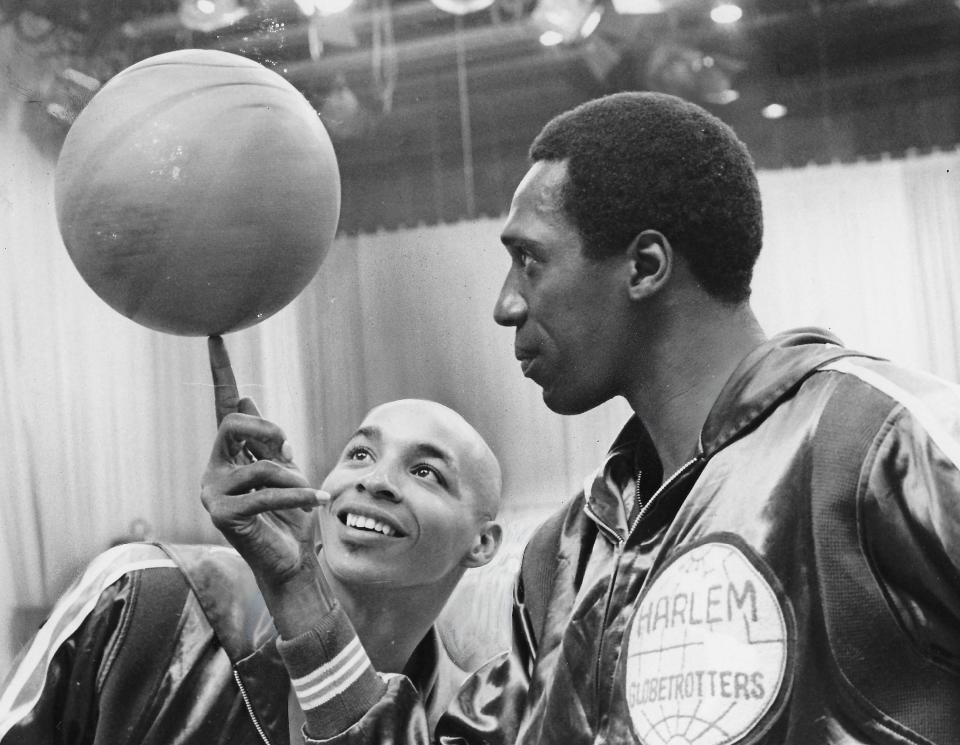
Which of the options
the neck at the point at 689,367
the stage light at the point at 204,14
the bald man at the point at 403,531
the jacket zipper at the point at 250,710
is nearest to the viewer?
the neck at the point at 689,367

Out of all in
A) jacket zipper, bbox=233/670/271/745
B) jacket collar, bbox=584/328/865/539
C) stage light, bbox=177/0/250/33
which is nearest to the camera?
jacket collar, bbox=584/328/865/539

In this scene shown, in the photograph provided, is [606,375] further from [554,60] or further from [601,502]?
[554,60]

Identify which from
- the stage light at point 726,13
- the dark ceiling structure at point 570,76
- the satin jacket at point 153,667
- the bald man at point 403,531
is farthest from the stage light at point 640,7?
the satin jacket at point 153,667

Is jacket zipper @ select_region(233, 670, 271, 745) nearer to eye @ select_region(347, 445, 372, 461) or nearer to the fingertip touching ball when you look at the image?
eye @ select_region(347, 445, 372, 461)

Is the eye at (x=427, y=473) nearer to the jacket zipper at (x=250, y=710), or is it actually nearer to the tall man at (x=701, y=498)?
the jacket zipper at (x=250, y=710)

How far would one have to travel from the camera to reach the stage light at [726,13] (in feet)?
10.5

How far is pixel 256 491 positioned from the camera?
3.79 feet

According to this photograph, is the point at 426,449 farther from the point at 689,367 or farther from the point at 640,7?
the point at 640,7

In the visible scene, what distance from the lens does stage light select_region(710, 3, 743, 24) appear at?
321 centimetres

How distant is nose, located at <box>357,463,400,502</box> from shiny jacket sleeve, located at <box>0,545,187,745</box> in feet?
0.84

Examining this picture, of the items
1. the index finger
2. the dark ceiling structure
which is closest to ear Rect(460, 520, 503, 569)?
the index finger

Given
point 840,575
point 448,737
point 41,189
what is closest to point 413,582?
point 448,737

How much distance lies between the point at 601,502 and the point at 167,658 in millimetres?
619

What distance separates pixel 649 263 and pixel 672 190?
0.06 metres
